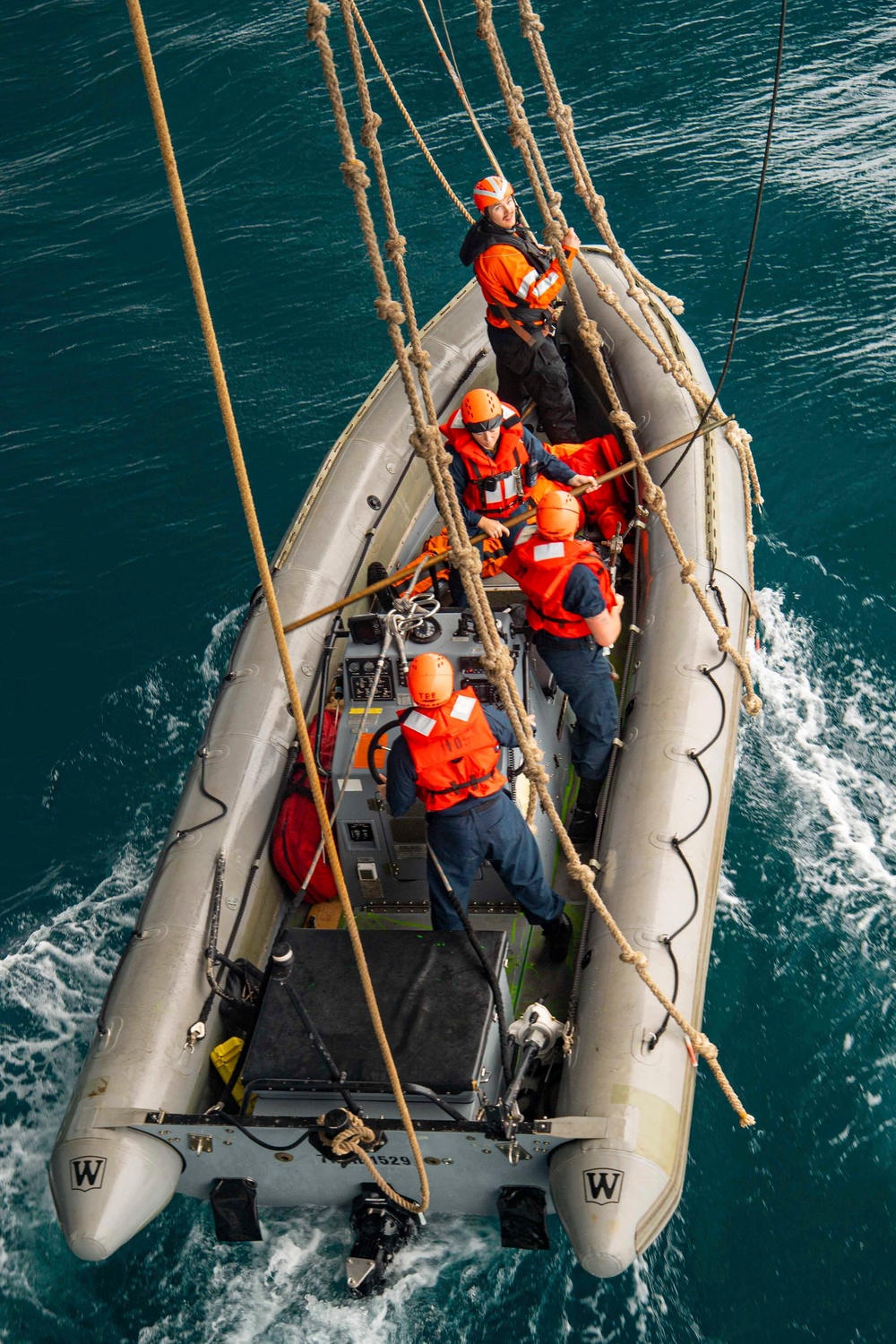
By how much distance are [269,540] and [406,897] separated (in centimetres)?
384

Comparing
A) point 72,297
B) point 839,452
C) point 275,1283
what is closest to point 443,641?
point 275,1283

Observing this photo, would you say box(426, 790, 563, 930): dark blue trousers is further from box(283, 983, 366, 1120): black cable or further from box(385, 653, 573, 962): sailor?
box(283, 983, 366, 1120): black cable

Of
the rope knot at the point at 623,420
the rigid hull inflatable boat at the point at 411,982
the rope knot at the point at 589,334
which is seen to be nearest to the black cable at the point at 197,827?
the rigid hull inflatable boat at the point at 411,982

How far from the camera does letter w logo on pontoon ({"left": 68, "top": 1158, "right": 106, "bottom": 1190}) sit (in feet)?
13.0

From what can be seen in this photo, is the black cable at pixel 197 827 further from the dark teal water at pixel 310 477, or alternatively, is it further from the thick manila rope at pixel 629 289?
the thick manila rope at pixel 629 289

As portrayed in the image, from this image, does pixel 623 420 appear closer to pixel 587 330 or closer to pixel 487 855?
pixel 587 330

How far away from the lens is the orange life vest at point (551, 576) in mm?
4891

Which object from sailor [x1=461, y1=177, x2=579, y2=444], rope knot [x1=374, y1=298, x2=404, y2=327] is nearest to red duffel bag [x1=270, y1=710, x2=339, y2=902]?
rope knot [x1=374, y1=298, x2=404, y2=327]

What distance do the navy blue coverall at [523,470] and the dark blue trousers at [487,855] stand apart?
4.79ft

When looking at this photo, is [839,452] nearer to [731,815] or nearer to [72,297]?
[731,815]

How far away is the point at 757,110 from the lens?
11.1 metres

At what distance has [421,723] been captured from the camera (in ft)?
14.1

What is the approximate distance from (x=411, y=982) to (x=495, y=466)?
7.96 feet

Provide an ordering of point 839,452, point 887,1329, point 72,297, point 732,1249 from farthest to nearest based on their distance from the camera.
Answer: point 72,297
point 839,452
point 732,1249
point 887,1329
